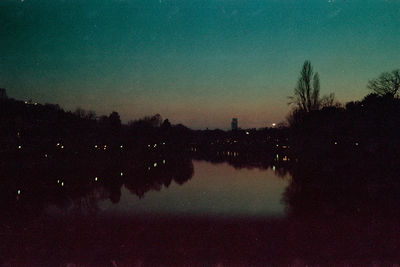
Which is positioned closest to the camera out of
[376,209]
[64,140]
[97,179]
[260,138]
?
[376,209]

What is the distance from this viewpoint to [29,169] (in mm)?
24766

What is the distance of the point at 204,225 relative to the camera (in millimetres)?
9383

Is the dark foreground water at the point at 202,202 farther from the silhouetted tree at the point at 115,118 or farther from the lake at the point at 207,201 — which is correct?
the silhouetted tree at the point at 115,118

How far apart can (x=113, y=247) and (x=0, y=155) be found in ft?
73.4

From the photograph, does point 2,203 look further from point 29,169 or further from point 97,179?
point 29,169

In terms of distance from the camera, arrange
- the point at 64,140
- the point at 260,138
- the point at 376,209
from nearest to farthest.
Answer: the point at 376,209 < the point at 64,140 < the point at 260,138

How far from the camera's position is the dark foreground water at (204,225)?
22.3 feet

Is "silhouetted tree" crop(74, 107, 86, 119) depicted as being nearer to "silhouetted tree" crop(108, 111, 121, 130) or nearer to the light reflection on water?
"silhouetted tree" crop(108, 111, 121, 130)

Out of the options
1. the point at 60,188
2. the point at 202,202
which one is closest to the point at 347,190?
the point at 202,202

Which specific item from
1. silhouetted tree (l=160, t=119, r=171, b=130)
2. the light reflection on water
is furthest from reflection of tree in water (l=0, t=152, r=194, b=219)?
silhouetted tree (l=160, t=119, r=171, b=130)

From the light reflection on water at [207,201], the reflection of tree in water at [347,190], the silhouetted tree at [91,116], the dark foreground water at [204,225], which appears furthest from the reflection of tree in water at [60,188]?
the silhouetted tree at [91,116]

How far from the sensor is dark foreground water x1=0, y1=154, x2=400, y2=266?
6805 millimetres

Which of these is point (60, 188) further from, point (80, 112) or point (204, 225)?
point (80, 112)

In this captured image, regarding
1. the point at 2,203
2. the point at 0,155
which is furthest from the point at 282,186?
the point at 0,155
